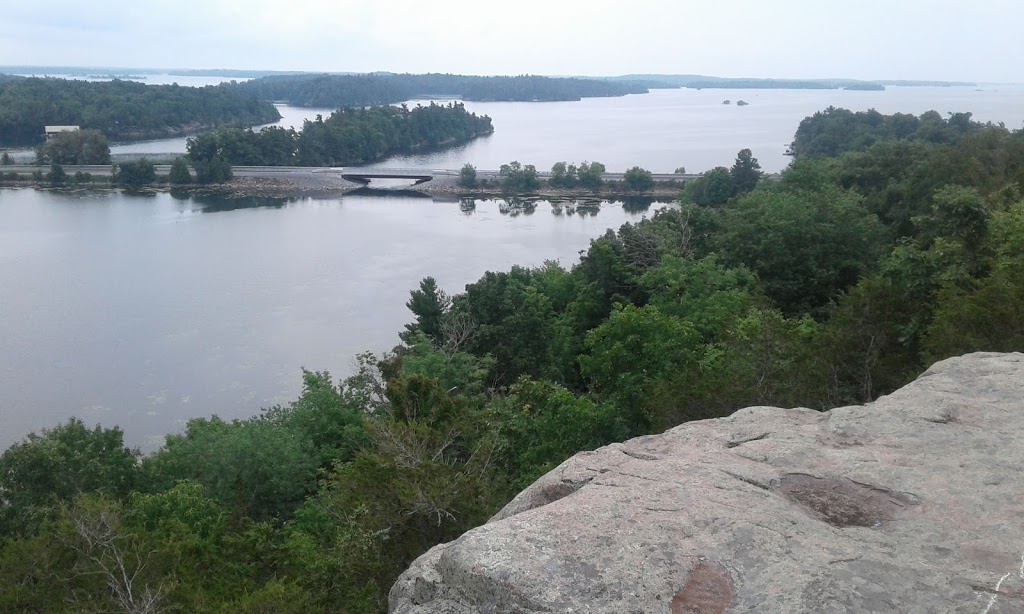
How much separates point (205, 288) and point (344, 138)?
156 ft

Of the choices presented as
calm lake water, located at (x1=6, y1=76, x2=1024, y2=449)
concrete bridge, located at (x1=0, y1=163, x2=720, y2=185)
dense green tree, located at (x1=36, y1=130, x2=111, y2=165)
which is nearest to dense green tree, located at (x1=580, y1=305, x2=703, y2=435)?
calm lake water, located at (x1=6, y1=76, x2=1024, y2=449)

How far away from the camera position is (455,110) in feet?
330

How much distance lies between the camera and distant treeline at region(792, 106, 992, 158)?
5775cm

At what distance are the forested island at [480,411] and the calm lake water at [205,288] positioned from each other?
7757 mm

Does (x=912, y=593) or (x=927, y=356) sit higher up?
(x=912, y=593)

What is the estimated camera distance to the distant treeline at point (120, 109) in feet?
285

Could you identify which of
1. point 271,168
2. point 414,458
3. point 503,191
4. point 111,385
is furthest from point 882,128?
point 414,458

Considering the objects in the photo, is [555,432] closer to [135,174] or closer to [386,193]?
[386,193]

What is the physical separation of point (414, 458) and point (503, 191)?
56.8 meters

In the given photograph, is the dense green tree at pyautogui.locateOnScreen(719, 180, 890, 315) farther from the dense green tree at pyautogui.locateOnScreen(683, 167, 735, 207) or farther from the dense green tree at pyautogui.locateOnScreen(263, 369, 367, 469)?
the dense green tree at pyautogui.locateOnScreen(683, 167, 735, 207)

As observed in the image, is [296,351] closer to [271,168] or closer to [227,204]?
[227,204]

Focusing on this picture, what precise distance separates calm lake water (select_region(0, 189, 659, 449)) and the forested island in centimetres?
776

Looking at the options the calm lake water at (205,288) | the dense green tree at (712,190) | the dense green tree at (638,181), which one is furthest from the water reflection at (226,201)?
the dense green tree at (712,190)

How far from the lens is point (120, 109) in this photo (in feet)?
307
